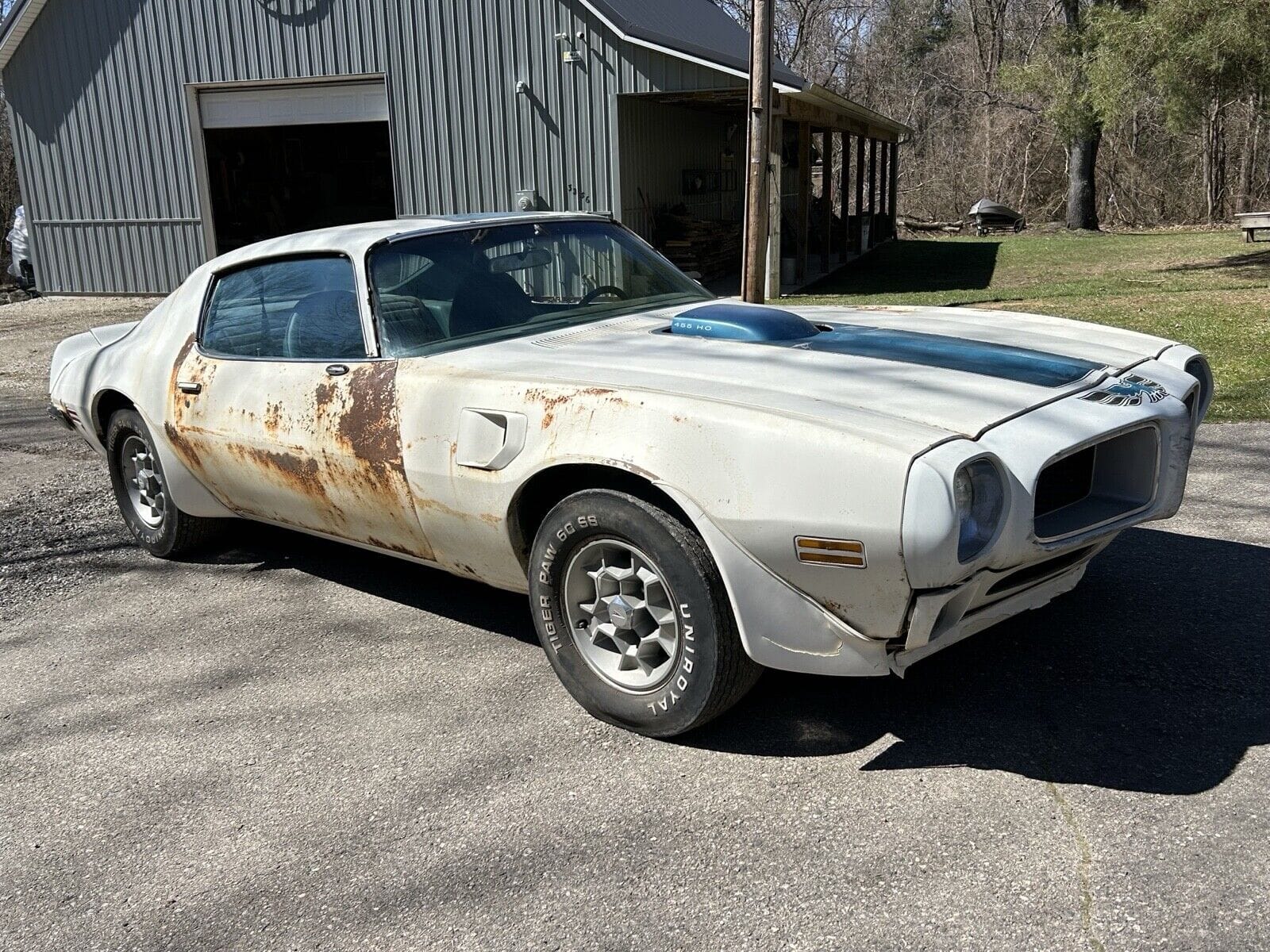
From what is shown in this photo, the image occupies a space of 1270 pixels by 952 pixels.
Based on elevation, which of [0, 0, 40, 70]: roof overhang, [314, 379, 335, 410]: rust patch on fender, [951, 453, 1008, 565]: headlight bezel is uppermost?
[0, 0, 40, 70]: roof overhang

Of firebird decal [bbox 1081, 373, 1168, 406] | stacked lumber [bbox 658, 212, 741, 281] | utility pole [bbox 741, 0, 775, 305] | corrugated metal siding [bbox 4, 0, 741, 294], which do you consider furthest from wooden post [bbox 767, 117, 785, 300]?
firebird decal [bbox 1081, 373, 1168, 406]

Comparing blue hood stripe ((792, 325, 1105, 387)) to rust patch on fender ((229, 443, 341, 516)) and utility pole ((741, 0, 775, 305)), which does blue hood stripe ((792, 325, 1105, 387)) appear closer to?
rust patch on fender ((229, 443, 341, 516))

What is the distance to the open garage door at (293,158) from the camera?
17406 millimetres

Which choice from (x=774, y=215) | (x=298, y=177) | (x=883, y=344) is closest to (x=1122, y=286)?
(x=774, y=215)

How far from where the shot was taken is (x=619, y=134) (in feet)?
51.3

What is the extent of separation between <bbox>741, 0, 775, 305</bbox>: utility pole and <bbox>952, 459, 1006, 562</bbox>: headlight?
27.9 ft

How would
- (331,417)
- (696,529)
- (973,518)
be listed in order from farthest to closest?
(331,417) → (696,529) → (973,518)

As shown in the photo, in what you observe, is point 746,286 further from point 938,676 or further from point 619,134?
point 938,676

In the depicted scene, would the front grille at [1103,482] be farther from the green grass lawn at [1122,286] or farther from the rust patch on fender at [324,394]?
the green grass lawn at [1122,286]

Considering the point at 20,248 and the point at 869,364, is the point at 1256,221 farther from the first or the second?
the point at 20,248

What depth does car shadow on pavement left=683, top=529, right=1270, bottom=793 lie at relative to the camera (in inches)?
127

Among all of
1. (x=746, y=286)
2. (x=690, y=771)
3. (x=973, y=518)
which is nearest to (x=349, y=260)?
(x=690, y=771)

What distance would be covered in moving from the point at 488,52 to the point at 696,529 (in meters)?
14.3

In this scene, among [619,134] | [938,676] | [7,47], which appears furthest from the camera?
[7,47]
